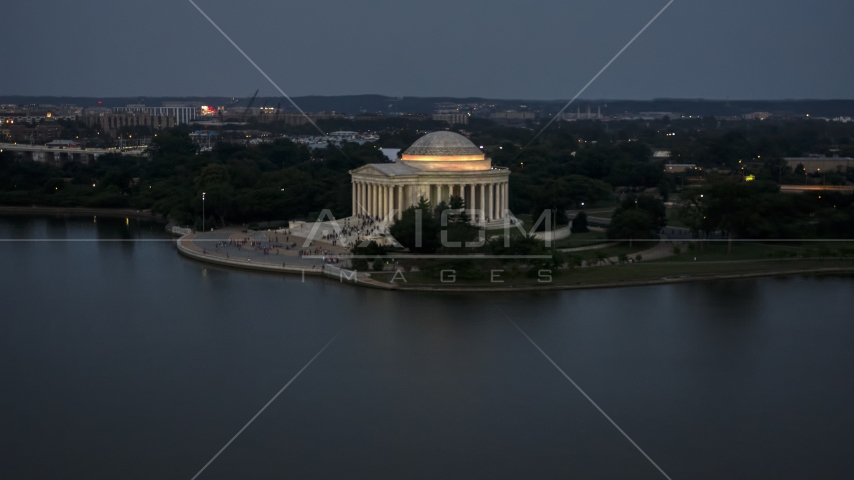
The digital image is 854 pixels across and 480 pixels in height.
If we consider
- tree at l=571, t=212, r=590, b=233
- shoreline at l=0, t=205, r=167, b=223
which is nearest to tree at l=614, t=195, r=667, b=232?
tree at l=571, t=212, r=590, b=233

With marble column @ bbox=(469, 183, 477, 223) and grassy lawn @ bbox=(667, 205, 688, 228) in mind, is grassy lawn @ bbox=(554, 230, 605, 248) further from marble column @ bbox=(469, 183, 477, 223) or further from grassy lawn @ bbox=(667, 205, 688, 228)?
marble column @ bbox=(469, 183, 477, 223)

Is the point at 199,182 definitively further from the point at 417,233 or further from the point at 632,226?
the point at 632,226

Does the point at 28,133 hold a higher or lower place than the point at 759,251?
higher

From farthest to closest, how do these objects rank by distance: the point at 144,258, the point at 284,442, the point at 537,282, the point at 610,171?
the point at 610,171, the point at 144,258, the point at 537,282, the point at 284,442

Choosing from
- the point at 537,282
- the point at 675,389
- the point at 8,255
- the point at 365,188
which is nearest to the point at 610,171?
the point at 365,188

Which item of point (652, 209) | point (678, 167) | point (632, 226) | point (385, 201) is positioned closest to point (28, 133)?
point (678, 167)

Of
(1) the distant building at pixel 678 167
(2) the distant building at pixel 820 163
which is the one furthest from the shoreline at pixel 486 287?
(1) the distant building at pixel 678 167

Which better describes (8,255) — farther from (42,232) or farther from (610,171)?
(610,171)
